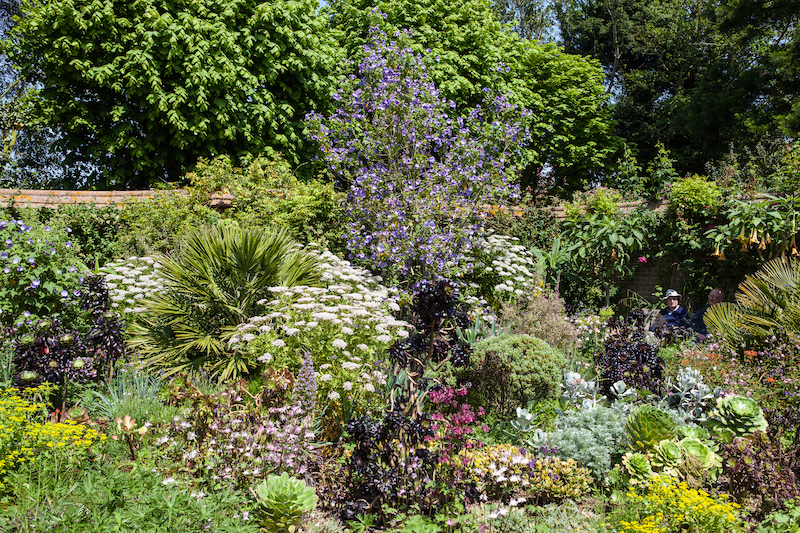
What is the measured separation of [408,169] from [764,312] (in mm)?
4345

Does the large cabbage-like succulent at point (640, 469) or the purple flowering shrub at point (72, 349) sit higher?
the large cabbage-like succulent at point (640, 469)

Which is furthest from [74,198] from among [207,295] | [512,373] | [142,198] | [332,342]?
[512,373]

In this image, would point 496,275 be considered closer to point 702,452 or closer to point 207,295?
point 207,295

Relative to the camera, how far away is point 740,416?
149 inches

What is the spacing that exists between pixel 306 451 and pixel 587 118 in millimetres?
17668

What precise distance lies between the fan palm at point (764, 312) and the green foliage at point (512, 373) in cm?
206

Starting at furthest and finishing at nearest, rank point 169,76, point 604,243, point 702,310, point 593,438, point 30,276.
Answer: point 169,76 → point 604,243 → point 702,310 → point 30,276 → point 593,438

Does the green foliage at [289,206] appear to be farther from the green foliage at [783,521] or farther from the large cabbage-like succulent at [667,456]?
the green foliage at [783,521]

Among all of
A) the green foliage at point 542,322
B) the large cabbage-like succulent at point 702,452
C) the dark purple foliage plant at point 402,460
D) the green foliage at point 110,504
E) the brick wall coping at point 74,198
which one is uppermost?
the brick wall coping at point 74,198

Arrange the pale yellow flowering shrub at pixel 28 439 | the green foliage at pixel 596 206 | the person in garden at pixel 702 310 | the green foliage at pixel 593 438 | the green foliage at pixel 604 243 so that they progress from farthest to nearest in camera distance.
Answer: the green foliage at pixel 596 206, the green foliage at pixel 604 243, the person in garden at pixel 702 310, the green foliage at pixel 593 438, the pale yellow flowering shrub at pixel 28 439

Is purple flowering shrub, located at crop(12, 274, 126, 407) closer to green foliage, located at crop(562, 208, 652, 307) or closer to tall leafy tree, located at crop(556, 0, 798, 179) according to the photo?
green foliage, located at crop(562, 208, 652, 307)

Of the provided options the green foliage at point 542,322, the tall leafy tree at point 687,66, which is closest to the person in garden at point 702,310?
the green foliage at point 542,322

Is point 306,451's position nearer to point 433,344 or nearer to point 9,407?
point 433,344

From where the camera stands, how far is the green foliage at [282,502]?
9.73 ft
